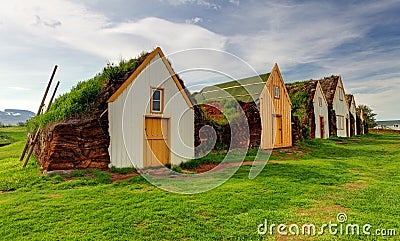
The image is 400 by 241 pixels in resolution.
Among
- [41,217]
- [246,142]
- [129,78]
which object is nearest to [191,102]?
[129,78]

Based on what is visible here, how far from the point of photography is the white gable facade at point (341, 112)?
108 ft

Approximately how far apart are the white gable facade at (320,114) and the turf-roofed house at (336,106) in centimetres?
140

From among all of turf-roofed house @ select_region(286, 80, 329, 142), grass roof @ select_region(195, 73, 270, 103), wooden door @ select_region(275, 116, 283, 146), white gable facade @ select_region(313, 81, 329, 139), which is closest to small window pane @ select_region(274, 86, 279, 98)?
grass roof @ select_region(195, 73, 270, 103)

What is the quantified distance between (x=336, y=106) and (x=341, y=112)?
1612 mm

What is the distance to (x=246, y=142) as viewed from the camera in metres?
18.8

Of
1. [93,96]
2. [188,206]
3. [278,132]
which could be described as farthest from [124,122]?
[278,132]

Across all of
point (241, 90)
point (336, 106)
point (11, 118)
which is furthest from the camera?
point (11, 118)

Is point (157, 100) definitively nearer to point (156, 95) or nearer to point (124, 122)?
point (156, 95)

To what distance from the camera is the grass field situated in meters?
5.25

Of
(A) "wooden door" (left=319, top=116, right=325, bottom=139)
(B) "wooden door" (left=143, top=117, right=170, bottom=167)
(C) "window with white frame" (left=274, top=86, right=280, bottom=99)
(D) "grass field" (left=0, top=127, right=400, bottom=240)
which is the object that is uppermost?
(C) "window with white frame" (left=274, top=86, right=280, bottom=99)

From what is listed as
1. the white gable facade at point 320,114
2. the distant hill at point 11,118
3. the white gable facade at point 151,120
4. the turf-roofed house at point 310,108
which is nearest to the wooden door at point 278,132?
the turf-roofed house at point 310,108

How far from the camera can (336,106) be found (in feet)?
109

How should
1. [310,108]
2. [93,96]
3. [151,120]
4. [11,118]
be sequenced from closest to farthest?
[93,96] → [151,120] → [310,108] → [11,118]

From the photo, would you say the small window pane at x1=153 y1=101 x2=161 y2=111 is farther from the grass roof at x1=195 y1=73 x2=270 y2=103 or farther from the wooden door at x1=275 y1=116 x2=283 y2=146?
the wooden door at x1=275 y1=116 x2=283 y2=146
